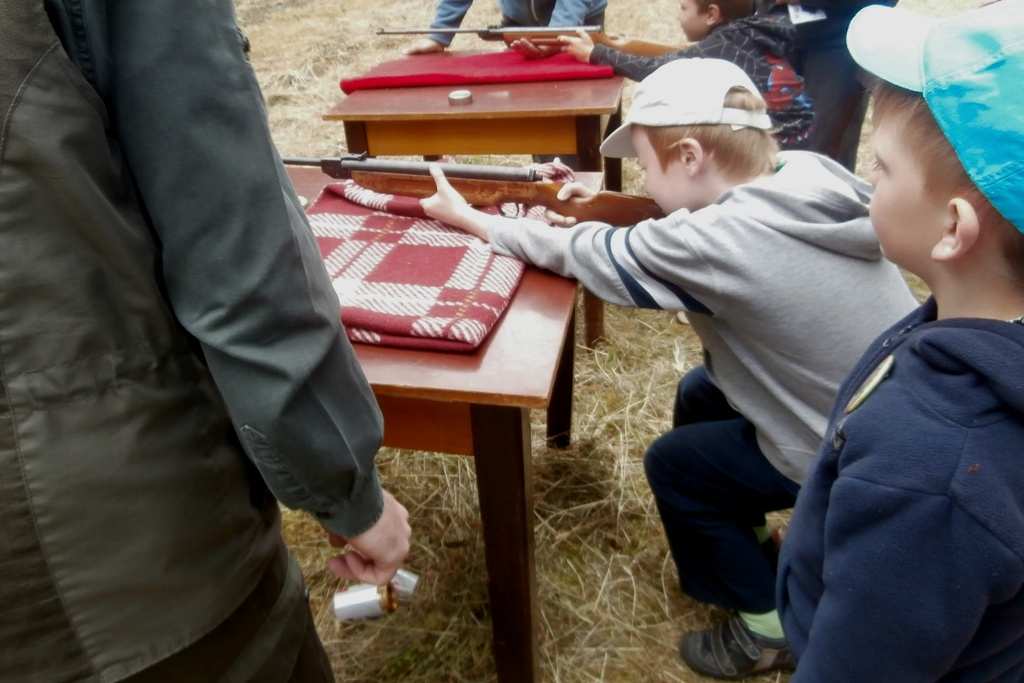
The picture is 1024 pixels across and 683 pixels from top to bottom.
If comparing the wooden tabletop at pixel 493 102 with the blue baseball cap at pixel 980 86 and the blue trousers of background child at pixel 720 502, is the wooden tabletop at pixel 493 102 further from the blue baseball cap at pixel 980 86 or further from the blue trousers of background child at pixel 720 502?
the blue baseball cap at pixel 980 86

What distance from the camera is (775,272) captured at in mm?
1171

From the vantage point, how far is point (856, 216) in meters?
1.19

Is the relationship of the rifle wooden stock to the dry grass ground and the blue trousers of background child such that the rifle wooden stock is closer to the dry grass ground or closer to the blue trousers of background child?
the blue trousers of background child

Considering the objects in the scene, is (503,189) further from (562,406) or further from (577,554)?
(577,554)

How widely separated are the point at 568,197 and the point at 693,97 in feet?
0.97

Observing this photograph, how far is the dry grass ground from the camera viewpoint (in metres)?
1.70

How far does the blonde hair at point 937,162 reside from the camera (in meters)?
0.69

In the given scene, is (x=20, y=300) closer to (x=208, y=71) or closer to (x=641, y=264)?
(x=208, y=71)

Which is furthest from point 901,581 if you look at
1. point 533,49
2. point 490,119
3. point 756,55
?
point 533,49

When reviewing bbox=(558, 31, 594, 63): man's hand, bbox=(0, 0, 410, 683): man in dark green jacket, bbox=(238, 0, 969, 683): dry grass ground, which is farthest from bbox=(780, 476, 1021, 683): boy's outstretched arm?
bbox=(558, 31, 594, 63): man's hand

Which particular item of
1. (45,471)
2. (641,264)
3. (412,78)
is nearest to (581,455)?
(641,264)

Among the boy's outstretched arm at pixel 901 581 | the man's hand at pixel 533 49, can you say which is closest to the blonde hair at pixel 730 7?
the man's hand at pixel 533 49

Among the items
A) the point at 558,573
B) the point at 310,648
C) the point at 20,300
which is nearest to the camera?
the point at 20,300

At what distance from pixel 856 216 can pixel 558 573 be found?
3.76 ft
